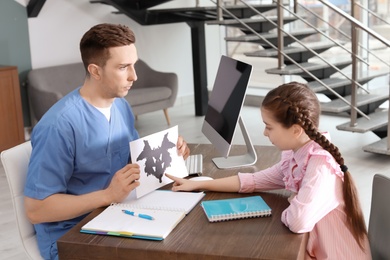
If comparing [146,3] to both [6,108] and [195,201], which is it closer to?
[6,108]

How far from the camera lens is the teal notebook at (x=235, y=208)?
5.99 ft

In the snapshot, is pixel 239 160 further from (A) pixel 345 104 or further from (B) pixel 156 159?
(A) pixel 345 104

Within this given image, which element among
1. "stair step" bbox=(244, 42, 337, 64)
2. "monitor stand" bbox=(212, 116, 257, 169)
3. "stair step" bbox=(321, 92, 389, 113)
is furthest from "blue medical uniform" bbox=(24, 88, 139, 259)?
"stair step" bbox=(244, 42, 337, 64)

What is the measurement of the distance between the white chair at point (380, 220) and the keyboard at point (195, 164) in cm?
68

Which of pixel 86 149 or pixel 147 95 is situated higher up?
pixel 86 149

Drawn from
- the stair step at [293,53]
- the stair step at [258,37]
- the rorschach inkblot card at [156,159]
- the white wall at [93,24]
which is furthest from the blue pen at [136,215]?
the white wall at [93,24]

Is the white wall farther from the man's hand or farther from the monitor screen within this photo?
the man's hand

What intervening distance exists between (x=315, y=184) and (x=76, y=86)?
4.90 m

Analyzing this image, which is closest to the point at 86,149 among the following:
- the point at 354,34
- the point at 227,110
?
the point at 227,110

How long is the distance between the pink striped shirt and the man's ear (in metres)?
0.74

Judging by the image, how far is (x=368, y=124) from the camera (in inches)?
197

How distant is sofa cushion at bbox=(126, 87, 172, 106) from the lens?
6180 millimetres

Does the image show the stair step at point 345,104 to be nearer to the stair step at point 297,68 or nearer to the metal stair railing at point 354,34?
the metal stair railing at point 354,34

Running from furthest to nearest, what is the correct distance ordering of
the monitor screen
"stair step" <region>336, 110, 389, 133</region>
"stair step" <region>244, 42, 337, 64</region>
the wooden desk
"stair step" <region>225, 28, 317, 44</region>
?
"stair step" <region>225, 28, 317, 44</region> → "stair step" <region>244, 42, 337, 64</region> → "stair step" <region>336, 110, 389, 133</region> → the monitor screen → the wooden desk
